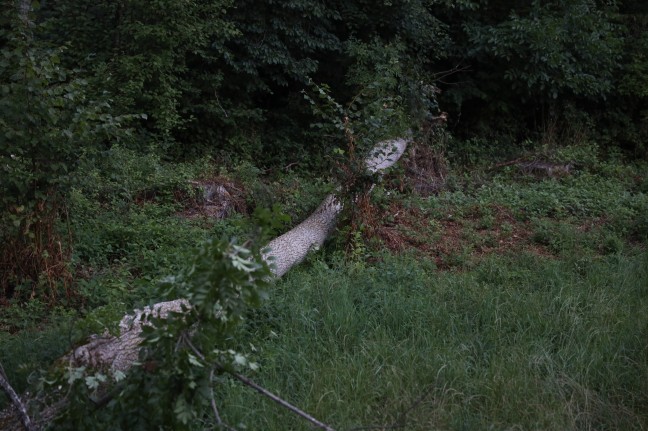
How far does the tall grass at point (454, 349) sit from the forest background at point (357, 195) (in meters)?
0.02

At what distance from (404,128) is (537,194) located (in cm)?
202

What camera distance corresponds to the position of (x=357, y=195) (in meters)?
7.65

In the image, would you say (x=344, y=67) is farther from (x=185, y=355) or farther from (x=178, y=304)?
(x=185, y=355)

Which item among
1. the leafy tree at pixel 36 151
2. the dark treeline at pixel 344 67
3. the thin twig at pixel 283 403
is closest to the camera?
the thin twig at pixel 283 403

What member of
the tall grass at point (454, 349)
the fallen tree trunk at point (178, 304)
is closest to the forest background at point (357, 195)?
the tall grass at point (454, 349)

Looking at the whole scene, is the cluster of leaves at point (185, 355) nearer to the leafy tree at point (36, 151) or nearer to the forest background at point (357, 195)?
the forest background at point (357, 195)

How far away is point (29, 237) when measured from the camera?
20.2ft

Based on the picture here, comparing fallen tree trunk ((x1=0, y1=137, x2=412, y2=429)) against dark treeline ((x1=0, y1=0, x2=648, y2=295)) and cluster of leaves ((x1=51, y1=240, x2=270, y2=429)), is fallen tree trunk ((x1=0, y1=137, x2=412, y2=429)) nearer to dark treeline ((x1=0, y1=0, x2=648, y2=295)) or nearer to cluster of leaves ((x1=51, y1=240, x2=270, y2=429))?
cluster of leaves ((x1=51, y1=240, x2=270, y2=429))

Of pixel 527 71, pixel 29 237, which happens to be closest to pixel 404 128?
pixel 527 71

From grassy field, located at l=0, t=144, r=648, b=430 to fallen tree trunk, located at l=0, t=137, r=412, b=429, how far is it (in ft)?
0.51

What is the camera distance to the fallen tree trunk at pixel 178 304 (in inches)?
160

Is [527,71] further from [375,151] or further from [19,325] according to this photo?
[19,325]

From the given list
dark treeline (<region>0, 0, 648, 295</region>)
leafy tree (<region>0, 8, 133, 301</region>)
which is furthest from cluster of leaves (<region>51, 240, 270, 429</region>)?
dark treeline (<region>0, 0, 648, 295</region>)

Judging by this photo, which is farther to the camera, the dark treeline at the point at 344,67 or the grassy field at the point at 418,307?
the dark treeline at the point at 344,67
